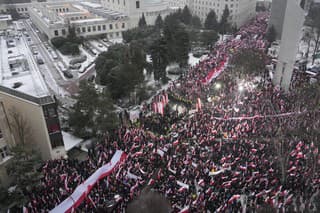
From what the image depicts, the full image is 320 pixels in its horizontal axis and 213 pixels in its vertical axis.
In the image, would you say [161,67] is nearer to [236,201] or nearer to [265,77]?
[265,77]

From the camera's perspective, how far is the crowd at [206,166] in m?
13.6

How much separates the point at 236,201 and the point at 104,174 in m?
7.76

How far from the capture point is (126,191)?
563 inches

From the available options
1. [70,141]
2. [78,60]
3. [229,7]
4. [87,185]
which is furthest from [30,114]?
[229,7]

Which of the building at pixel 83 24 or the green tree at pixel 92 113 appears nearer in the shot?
the green tree at pixel 92 113

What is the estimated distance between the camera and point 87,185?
14195mm

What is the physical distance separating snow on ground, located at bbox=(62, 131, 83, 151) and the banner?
5920 millimetres

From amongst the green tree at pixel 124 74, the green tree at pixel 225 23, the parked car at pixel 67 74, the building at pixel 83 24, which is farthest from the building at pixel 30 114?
the green tree at pixel 225 23

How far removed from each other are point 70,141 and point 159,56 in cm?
1471

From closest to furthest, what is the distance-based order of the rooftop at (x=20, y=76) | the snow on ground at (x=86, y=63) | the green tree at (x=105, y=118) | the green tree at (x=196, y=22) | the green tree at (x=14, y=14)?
1. the rooftop at (x=20, y=76)
2. the green tree at (x=105, y=118)
3. the snow on ground at (x=86, y=63)
4. the green tree at (x=196, y=22)
5. the green tree at (x=14, y=14)

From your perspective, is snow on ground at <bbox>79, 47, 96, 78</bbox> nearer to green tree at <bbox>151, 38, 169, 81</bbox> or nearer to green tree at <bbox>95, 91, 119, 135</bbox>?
green tree at <bbox>151, 38, 169, 81</bbox>

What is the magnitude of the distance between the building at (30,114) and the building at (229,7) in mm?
55154

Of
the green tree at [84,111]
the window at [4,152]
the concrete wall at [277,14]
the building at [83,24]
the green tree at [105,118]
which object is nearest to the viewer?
the window at [4,152]

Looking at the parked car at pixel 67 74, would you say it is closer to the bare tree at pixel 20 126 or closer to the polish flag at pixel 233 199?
the bare tree at pixel 20 126
